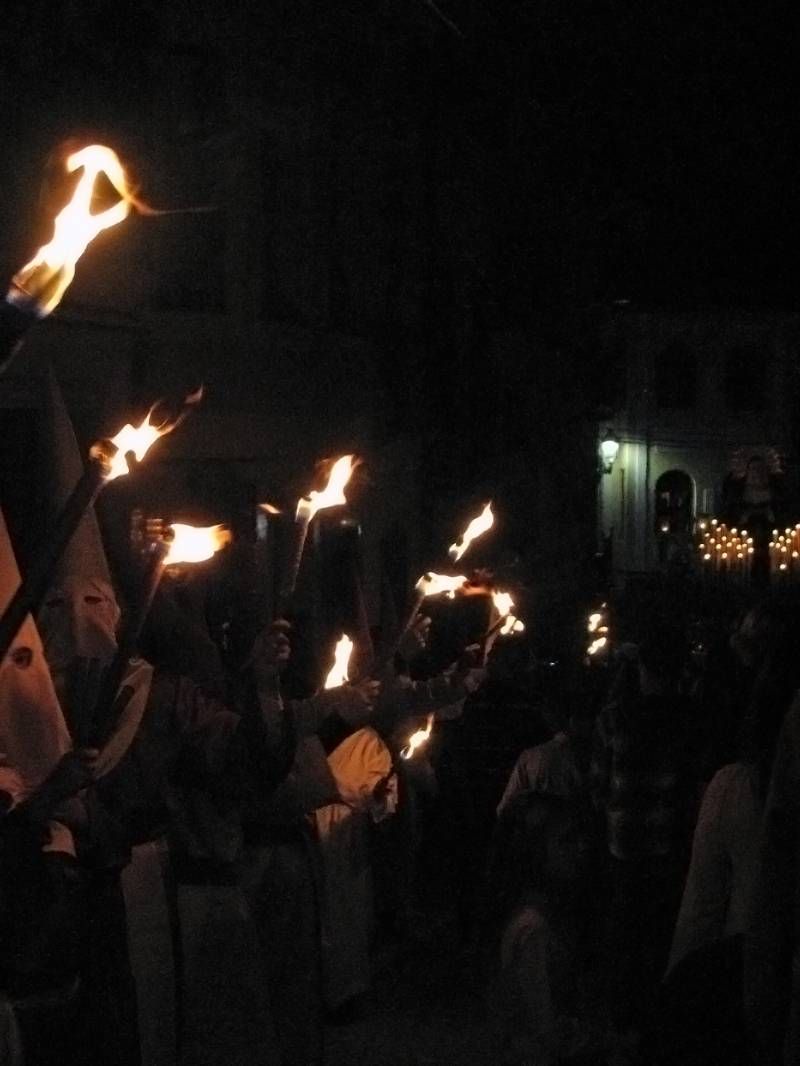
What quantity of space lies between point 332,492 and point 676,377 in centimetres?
4742

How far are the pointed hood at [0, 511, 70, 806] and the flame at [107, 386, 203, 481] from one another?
907 mm

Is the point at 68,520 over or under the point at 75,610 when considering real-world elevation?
over

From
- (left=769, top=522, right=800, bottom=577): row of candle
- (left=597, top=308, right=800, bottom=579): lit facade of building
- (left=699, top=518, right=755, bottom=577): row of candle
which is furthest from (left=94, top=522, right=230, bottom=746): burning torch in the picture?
(left=597, top=308, right=800, bottom=579): lit facade of building

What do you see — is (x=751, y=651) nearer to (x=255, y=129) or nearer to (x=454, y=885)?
(x=454, y=885)

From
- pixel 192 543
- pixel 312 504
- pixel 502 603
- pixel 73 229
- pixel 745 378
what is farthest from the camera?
pixel 745 378

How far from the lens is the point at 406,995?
8.99 meters

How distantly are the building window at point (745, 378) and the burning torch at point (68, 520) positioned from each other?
4998 cm

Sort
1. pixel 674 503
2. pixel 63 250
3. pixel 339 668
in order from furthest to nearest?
1. pixel 674 503
2. pixel 339 668
3. pixel 63 250

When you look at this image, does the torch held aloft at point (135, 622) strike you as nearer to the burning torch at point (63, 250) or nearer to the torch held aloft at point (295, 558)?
the burning torch at point (63, 250)

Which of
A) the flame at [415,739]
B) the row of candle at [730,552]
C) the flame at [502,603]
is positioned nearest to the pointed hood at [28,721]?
the flame at [502,603]

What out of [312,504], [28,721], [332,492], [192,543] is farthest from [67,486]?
[192,543]

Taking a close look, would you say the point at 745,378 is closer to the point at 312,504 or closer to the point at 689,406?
the point at 689,406

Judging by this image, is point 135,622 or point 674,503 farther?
point 674,503

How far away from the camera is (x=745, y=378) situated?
5269 cm
